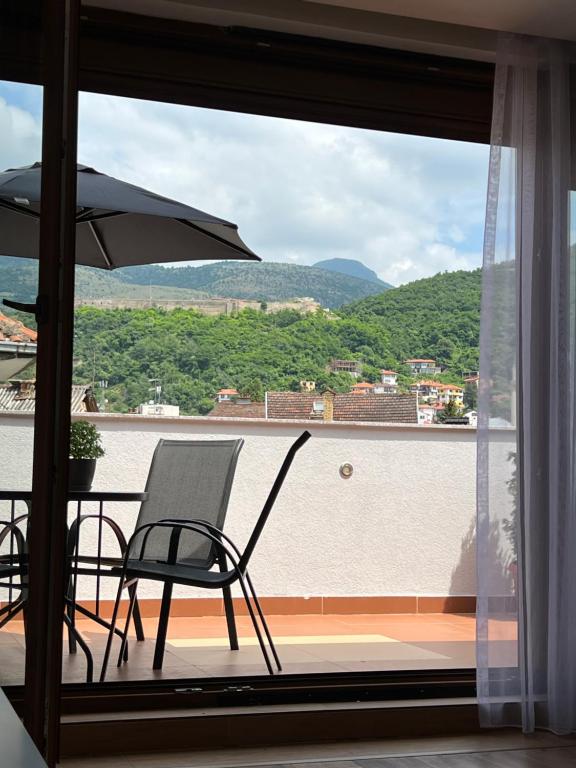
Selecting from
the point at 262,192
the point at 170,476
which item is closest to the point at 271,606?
the point at 170,476

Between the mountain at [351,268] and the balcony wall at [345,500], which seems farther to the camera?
the mountain at [351,268]

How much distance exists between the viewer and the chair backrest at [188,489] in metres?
3.98

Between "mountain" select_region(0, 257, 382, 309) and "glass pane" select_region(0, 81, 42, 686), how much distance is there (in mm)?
5962

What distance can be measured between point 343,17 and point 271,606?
350 centimetres

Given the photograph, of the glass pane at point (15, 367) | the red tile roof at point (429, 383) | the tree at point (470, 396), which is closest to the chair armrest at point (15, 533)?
the glass pane at point (15, 367)

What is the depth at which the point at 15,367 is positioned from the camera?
7.19 ft

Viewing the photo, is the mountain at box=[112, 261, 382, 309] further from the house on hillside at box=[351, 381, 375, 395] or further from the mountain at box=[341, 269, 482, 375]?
the house on hillside at box=[351, 381, 375, 395]

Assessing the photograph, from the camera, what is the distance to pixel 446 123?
349 centimetres

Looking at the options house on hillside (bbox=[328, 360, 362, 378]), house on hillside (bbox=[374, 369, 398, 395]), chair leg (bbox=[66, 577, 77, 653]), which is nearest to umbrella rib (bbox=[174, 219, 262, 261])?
chair leg (bbox=[66, 577, 77, 653])

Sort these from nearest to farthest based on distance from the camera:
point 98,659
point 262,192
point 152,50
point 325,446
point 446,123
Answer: point 152,50
point 446,123
point 98,659
point 325,446
point 262,192

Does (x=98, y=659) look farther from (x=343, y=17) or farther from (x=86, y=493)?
(x=343, y=17)

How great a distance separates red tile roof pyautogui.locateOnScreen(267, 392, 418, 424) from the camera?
7.93m

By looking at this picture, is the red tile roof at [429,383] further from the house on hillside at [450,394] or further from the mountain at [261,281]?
the mountain at [261,281]

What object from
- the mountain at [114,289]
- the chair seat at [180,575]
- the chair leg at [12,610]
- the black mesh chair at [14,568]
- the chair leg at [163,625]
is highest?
the mountain at [114,289]
